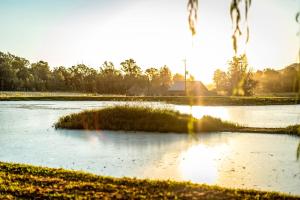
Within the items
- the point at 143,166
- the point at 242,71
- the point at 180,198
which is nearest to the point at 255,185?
the point at 180,198

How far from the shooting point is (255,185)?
10.2 m

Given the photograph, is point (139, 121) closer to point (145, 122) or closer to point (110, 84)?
point (145, 122)

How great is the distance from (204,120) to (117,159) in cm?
1348

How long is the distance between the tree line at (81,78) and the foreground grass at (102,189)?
273 ft

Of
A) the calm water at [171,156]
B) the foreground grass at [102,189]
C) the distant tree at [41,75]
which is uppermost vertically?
the distant tree at [41,75]

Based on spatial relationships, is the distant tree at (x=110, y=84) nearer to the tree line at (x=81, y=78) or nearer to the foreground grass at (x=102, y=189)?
the tree line at (x=81, y=78)

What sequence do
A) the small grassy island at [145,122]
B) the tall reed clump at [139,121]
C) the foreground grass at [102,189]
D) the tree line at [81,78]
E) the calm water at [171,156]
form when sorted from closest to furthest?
the foreground grass at [102,189], the calm water at [171,156], the small grassy island at [145,122], the tall reed clump at [139,121], the tree line at [81,78]

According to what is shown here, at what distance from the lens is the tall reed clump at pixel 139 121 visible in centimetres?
2520

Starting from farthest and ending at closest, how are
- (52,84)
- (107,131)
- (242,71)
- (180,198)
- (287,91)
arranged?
(52,84) → (287,91) → (107,131) → (180,198) → (242,71)

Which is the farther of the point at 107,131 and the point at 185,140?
the point at 107,131

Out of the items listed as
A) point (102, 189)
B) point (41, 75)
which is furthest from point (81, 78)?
point (102, 189)

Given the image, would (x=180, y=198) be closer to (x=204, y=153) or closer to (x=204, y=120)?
(x=204, y=153)

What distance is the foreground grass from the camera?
8.30m

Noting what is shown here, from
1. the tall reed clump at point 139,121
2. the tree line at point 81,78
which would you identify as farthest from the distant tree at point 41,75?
the tall reed clump at point 139,121
